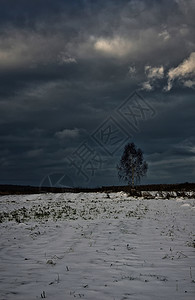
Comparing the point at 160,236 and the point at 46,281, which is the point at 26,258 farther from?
the point at 160,236

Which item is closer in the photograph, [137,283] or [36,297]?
[36,297]

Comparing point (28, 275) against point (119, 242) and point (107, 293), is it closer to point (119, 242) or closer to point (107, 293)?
point (107, 293)

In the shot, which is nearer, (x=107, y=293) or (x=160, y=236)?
(x=107, y=293)

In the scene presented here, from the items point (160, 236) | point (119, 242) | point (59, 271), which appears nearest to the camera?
point (59, 271)

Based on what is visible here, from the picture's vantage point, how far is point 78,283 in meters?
5.25

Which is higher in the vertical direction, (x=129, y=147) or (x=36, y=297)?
(x=129, y=147)

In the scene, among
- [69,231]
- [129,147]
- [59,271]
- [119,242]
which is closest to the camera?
[59,271]

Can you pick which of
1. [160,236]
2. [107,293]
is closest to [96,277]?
[107,293]

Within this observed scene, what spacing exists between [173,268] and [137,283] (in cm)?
151

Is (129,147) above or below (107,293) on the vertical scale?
above

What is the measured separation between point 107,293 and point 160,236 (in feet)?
19.8

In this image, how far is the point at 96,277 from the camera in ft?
18.4

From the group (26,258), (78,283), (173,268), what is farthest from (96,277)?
(26,258)

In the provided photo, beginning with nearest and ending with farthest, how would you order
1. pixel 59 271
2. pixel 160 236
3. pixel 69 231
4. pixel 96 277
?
pixel 96 277, pixel 59 271, pixel 160 236, pixel 69 231
